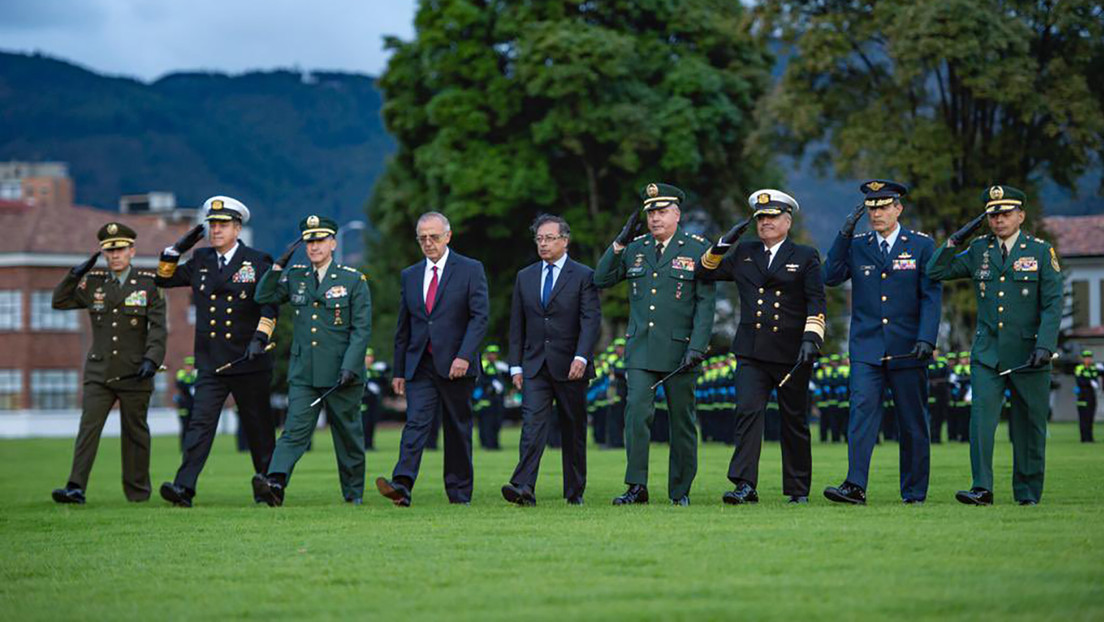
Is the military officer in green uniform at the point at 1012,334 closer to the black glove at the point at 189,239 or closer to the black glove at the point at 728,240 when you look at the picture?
the black glove at the point at 728,240

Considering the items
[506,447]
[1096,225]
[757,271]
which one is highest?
[1096,225]

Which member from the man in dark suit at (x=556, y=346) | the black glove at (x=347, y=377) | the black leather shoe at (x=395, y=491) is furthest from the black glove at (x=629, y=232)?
the black leather shoe at (x=395, y=491)

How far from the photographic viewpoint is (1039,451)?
13328 mm

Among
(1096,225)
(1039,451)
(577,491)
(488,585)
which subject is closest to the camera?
(488,585)

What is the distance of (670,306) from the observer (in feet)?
46.1

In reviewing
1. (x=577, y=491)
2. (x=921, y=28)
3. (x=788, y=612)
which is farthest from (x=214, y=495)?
(x=921, y=28)

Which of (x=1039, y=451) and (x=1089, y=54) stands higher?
(x=1089, y=54)

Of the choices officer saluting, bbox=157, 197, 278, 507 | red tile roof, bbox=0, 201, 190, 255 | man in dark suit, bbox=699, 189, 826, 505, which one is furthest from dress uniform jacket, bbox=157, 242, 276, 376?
red tile roof, bbox=0, 201, 190, 255

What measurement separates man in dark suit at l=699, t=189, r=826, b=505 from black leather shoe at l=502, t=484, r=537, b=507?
158 cm

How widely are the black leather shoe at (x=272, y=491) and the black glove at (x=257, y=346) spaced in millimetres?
1091

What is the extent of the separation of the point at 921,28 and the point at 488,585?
35484 mm

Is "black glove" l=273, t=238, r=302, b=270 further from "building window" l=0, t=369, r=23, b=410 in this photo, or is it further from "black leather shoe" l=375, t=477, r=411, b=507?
"building window" l=0, t=369, r=23, b=410

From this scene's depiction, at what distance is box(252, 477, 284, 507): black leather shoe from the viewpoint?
1494cm

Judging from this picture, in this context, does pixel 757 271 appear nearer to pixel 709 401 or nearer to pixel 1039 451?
pixel 1039 451
